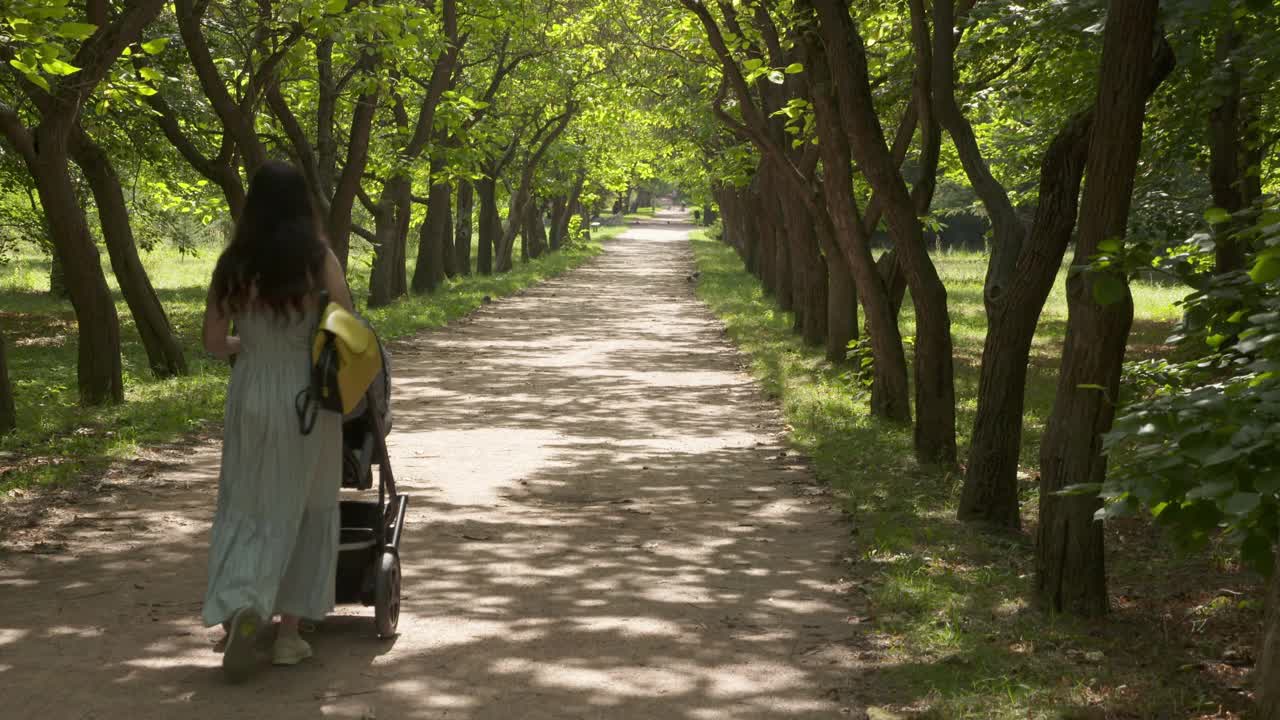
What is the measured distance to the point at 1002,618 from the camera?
A: 6594 millimetres

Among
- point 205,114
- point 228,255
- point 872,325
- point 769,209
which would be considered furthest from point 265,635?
point 769,209

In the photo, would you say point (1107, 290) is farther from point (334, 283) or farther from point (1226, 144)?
point (1226, 144)

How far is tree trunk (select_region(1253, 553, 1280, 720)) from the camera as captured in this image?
4.52m

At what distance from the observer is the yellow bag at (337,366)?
538 centimetres

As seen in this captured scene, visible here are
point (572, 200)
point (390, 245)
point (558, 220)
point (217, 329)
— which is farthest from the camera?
point (558, 220)

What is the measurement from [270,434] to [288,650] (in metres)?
0.89

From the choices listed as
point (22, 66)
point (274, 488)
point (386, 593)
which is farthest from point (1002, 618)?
point (22, 66)

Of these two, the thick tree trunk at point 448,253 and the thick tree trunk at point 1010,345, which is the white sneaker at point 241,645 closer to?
Result: the thick tree trunk at point 1010,345

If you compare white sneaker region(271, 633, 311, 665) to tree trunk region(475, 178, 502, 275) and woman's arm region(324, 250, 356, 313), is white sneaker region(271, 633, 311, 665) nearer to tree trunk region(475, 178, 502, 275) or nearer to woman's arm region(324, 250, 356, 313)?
woman's arm region(324, 250, 356, 313)

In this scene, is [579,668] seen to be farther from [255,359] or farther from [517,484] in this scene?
[517,484]

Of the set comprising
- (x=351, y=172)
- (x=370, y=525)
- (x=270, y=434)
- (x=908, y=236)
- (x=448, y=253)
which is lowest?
(x=448, y=253)

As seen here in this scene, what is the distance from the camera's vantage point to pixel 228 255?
5438 mm

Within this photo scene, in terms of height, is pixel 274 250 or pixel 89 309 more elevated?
pixel 274 250

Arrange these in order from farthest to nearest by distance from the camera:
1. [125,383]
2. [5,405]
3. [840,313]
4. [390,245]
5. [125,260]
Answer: [390,245] → [840,313] → [125,260] → [125,383] → [5,405]
